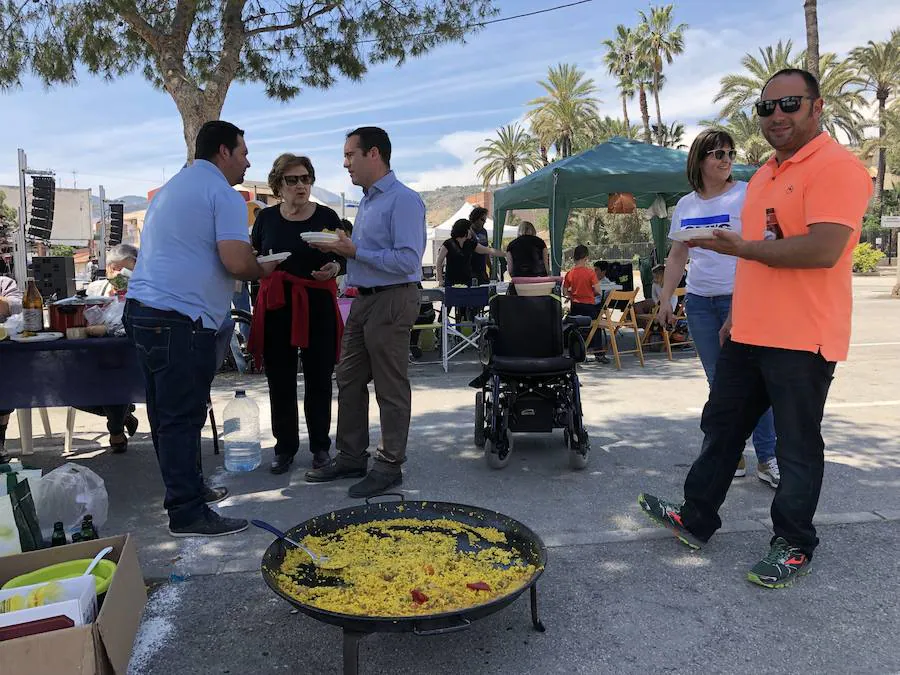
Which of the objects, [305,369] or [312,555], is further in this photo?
[305,369]

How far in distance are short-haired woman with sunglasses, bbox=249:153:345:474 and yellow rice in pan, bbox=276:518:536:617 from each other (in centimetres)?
Result: 168

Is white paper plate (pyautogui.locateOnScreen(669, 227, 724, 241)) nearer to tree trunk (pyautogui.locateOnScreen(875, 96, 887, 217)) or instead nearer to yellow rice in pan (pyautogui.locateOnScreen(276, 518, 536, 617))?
yellow rice in pan (pyautogui.locateOnScreen(276, 518, 536, 617))

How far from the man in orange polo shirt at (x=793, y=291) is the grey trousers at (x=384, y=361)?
6.03 ft

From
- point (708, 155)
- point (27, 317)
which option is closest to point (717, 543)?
point (708, 155)

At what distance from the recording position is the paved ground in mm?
2424

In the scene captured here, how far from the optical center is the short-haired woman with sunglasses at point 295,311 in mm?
4328

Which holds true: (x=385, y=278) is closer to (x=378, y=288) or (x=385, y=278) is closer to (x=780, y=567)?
(x=378, y=288)

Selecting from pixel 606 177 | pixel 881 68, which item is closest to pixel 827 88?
pixel 881 68

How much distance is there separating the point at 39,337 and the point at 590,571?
3201 mm

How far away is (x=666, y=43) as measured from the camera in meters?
40.7

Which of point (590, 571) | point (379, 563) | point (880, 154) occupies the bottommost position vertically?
point (590, 571)

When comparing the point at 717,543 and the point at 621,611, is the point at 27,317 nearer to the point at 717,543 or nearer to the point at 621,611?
the point at 621,611

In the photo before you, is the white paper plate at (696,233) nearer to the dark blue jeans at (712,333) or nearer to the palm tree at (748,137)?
the dark blue jeans at (712,333)

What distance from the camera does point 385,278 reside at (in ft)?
13.3
